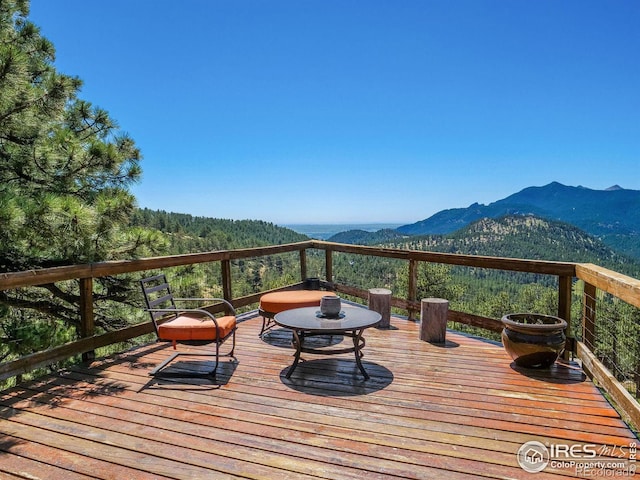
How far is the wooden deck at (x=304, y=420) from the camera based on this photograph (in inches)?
78.9

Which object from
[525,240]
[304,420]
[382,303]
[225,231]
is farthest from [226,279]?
[525,240]

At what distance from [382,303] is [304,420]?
2.67m

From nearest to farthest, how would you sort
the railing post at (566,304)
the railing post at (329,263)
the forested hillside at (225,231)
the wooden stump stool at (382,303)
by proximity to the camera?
the railing post at (566,304) < the wooden stump stool at (382,303) < the railing post at (329,263) < the forested hillside at (225,231)

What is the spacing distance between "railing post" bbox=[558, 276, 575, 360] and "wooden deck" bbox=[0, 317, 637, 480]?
0.31 meters

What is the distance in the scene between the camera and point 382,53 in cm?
1189

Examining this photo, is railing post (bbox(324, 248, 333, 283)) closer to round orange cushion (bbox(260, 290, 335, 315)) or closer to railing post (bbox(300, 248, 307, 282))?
railing post (bbox(300, 248, 307, 282))

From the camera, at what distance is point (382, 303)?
4.99 metres

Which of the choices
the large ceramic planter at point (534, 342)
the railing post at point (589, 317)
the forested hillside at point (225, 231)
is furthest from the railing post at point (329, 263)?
the forested hillside at point (225, 231)

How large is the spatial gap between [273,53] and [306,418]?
12171 mm

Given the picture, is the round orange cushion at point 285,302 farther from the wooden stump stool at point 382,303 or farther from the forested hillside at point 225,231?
the forested hillside at point 225,231

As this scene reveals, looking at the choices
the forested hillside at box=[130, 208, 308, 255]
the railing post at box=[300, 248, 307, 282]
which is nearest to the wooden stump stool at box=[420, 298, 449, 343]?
the railing post at box=[300, 248, 307, 282]

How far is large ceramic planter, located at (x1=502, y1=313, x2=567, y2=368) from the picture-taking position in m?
3.32

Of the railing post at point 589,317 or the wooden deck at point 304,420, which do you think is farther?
the railing post at point 589,317

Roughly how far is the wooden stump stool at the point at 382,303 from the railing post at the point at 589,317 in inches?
84.4
